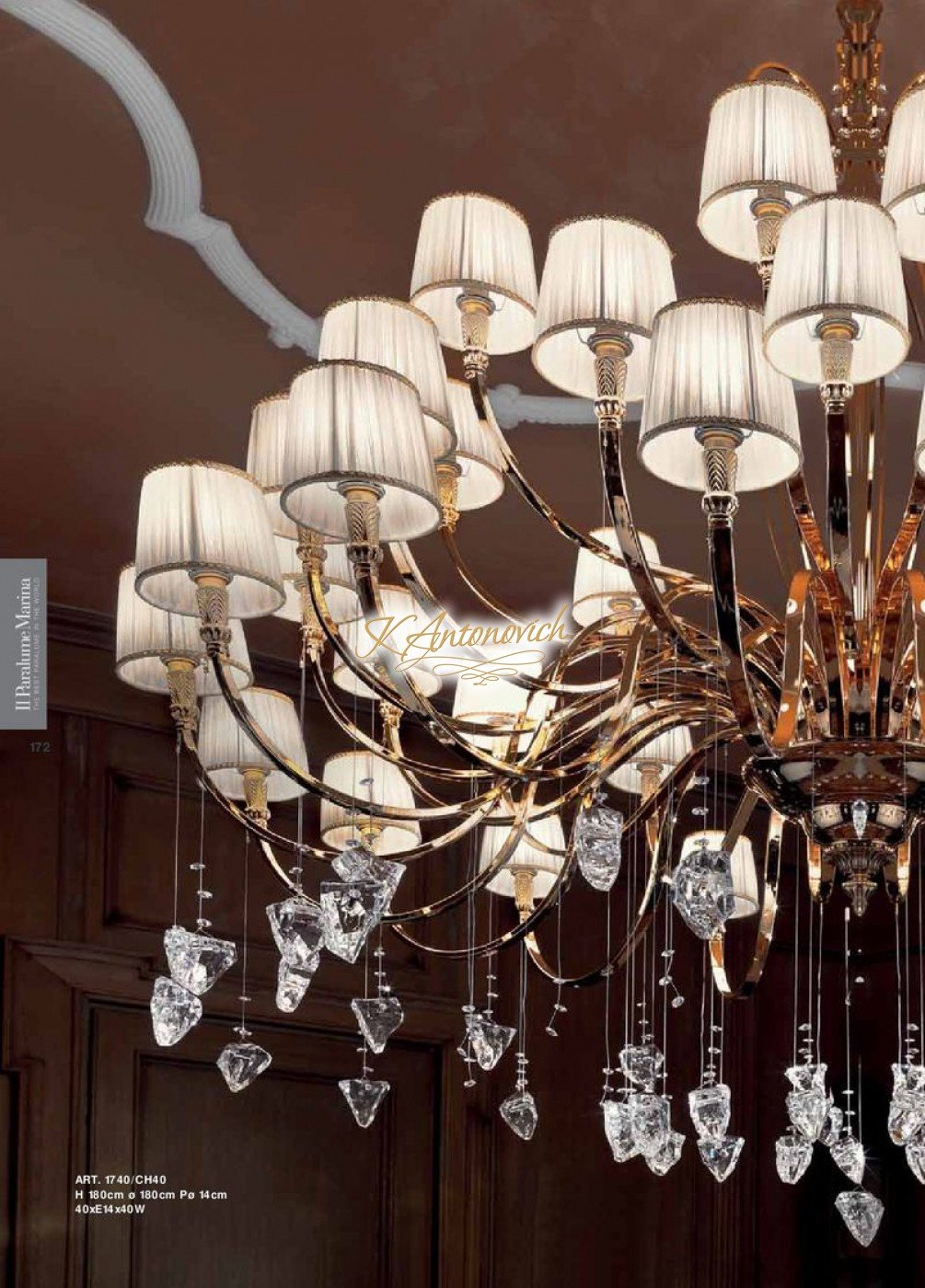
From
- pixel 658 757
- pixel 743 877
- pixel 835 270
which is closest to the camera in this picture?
pixel 835 270

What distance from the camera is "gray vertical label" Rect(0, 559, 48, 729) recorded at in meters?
3.91

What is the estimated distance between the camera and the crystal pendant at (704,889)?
185 centimetres

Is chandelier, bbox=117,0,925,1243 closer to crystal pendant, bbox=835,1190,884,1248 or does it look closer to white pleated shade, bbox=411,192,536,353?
white pleated shade, bbox=411,192,536,353

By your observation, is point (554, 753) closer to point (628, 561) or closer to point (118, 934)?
point (628, 561)

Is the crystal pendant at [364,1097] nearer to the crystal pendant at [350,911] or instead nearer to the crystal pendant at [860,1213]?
the crystal pendant at [350,911]

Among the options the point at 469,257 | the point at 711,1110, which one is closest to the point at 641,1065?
the point at 711,1110

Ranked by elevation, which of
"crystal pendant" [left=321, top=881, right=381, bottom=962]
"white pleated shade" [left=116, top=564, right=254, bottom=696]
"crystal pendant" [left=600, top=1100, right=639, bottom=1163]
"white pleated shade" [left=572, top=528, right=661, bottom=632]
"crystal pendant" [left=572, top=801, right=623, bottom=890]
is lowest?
"crystal pendant" [left=600, top=1100, right=639, bottom=1163]

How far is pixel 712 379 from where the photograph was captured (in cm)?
183

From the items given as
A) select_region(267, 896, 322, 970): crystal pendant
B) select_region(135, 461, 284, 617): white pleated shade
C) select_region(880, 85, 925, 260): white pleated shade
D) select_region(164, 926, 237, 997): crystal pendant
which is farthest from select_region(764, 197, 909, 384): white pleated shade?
select_region(164, 926, 237, 997): crystal pendant

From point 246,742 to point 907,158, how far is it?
3.48ft

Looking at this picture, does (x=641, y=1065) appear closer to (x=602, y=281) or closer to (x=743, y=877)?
(x=743, y=877)

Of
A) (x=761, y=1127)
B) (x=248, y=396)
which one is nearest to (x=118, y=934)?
(x=248, y=396)

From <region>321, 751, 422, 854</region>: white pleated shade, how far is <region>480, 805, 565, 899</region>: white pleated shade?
4.8 inches

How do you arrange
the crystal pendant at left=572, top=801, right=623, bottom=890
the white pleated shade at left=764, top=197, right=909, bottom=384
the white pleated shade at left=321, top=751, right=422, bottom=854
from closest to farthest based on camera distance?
the white pleated shade at left=764, top=197, right=909, bottom=384, the crystal pendant at left=572, top=801, right=623, bottom=890, the white pleated shade at left=321, top=751, right=422, bottom=854
